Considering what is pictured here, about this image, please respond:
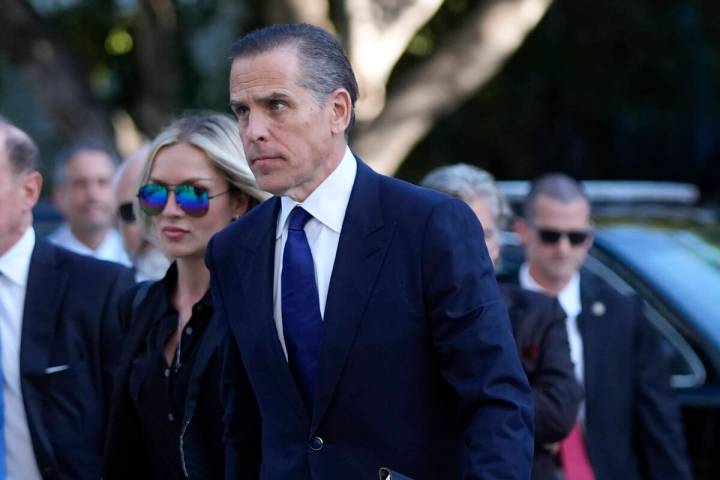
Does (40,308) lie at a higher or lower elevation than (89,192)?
lower

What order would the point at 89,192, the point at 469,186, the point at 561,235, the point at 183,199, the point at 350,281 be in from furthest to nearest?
the point at 89,192 → the point at 561,235 → the point at 469,186 → the point at 183,199 → the point at 350,281

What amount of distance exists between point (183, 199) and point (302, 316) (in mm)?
1067

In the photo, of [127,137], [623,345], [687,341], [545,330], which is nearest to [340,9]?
[127,137]

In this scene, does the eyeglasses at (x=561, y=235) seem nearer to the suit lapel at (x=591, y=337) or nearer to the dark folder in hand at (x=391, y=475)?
the suit lapel at (x=591, y=337)

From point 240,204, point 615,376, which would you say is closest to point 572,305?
point 615,376

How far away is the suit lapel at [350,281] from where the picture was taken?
3275 millimetres

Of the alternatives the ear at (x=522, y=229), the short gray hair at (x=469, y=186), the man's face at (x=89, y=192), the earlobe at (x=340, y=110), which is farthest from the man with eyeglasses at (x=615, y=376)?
the man's face at (x=89, y=192)

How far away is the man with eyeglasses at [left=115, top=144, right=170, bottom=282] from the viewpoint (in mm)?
5547

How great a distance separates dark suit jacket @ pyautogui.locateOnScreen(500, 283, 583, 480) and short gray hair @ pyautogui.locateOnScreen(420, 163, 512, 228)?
39 centimetres

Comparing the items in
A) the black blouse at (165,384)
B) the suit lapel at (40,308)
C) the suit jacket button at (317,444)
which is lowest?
the suit jacket button at (317,444)

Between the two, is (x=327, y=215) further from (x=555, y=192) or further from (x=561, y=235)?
(x=555, y=192)

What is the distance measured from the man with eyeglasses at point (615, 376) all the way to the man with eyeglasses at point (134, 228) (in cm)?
160

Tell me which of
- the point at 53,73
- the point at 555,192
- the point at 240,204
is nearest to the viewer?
the point at 240,204

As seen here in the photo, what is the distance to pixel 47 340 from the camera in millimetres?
4586
